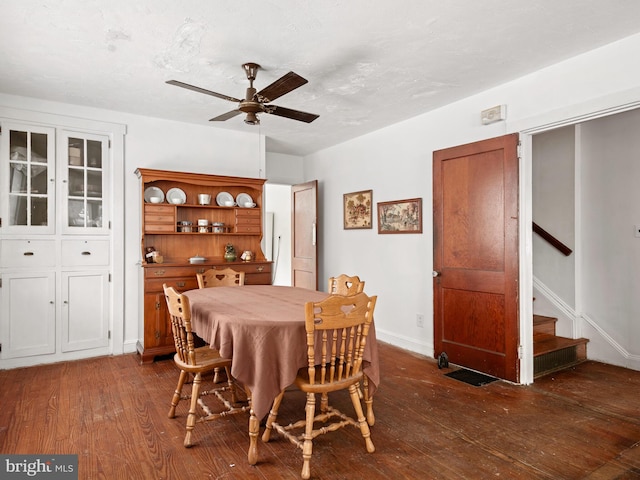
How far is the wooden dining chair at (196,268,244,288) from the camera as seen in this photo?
13.0 ft

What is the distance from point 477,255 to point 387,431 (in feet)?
6.02

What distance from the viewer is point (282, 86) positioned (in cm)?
262

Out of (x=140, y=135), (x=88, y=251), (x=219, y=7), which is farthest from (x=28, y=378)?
(x=219, y=7)

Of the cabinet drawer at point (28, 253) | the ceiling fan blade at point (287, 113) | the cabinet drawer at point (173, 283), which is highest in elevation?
the ceiling fan blade at point (287, 113)

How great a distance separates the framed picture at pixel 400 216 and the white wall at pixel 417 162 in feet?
0.27

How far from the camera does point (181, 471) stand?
82.7 inches

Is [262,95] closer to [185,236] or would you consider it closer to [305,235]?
[185,236]

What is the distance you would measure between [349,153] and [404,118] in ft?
3.70

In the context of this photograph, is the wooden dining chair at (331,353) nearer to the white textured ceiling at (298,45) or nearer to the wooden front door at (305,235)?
the white textured ceiling at (298,45)

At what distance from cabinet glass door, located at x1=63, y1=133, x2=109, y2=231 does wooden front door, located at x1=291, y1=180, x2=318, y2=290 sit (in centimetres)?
274

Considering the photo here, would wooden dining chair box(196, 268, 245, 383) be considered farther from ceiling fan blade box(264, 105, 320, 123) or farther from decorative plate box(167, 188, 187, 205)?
ceiling fan blade box(264, 105, 320, 123)

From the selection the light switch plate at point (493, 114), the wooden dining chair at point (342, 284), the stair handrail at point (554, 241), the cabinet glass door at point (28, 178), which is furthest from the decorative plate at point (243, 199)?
the stair handrail at point (554, 241)

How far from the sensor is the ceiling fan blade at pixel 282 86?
97.1 inches

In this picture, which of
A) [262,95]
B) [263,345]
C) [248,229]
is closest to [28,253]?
[248,229]
